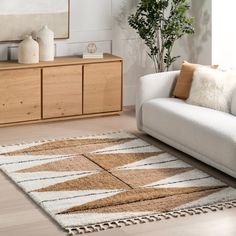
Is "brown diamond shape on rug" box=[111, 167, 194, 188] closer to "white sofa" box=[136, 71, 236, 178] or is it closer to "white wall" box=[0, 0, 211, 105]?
"white sofa" box=[136, 71, 236, 178]

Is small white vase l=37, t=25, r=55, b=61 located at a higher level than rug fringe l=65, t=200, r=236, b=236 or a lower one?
higher

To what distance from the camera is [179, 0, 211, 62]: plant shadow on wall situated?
7.24 metres

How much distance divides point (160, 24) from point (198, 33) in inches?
14.8

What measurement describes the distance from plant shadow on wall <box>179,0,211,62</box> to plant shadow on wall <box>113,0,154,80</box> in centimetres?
42

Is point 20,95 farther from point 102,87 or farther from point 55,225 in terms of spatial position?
point 55,225

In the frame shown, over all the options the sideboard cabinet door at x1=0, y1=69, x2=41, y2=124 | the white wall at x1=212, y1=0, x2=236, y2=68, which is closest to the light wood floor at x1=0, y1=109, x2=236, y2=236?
the sideboard cabinet door at x1=0, y1=69, x2=41, y2=124

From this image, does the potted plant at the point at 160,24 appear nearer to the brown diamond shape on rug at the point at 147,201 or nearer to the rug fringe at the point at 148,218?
the brown diamond shape on rug at the point at 147,201

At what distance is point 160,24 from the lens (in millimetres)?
7375

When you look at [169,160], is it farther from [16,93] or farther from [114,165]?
[16,93]

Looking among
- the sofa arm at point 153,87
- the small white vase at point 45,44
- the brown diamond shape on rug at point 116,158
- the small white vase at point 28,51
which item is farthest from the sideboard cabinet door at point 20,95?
the brown diamond shape on rug at point 116,158

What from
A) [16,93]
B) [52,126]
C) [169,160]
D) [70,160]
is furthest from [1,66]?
[169,160]

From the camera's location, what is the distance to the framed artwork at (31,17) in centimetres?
688

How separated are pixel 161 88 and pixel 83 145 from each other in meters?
0.85

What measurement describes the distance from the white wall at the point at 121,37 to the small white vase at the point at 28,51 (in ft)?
0.77
